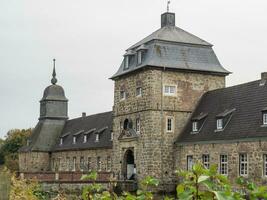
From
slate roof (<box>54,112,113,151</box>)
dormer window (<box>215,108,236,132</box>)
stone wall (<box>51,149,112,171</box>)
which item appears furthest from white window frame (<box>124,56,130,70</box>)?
dormer window (<box>215,108,236,132</box>)

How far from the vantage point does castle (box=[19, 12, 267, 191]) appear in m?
31.0

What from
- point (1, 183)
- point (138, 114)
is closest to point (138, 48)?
point (138, 114)

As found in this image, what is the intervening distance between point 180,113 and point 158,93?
6.78 feet

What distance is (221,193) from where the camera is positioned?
10.1 feet

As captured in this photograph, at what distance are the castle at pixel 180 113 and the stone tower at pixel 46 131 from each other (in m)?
19.6

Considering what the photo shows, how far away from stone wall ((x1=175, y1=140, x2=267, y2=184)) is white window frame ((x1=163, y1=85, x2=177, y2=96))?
3.81m

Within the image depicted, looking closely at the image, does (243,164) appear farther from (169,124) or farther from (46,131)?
(46,131)

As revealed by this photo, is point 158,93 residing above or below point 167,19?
below

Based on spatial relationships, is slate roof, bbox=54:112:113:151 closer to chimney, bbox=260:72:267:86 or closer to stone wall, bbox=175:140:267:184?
stone wall, bbox=175:140:267:184

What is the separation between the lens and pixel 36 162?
58.8 m

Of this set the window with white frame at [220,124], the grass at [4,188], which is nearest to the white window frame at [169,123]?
the window with white frame at [220,124]

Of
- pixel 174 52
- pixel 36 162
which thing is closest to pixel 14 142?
pixel 36 162

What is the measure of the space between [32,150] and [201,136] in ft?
94.9

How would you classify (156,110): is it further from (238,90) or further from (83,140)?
(83,140)
